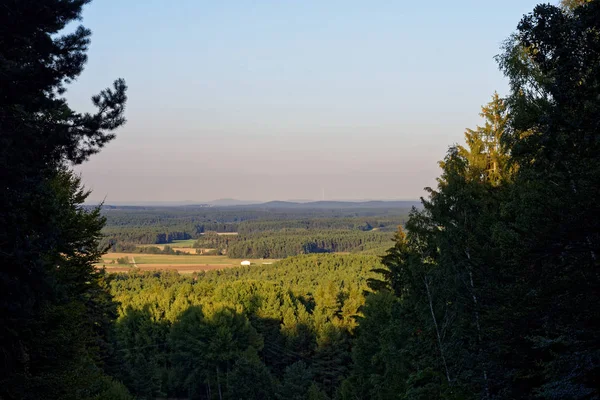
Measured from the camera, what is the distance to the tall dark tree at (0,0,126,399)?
34.5 feet

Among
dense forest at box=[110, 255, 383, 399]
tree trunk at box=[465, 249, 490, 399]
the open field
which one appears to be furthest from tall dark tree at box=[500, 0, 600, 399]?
the open field

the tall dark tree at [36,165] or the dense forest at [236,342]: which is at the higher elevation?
the tall dark tree at [36,165]

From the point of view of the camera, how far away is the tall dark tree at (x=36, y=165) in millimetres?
10516

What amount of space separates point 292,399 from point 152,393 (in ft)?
41.0

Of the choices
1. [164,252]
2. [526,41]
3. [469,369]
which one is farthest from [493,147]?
[164,252]

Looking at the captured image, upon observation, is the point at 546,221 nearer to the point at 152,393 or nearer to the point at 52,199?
the point at 52,199

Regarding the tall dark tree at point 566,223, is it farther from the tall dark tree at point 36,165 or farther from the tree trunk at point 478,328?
the tall dark tree at point 36,165

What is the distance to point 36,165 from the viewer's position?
11.5 meters

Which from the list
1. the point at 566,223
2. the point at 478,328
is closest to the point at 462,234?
the point at 478,328

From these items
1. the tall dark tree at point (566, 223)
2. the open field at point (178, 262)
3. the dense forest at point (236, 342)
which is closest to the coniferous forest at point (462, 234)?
the tall dark tree at point (566, 223)

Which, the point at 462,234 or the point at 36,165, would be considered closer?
the point at 36,165

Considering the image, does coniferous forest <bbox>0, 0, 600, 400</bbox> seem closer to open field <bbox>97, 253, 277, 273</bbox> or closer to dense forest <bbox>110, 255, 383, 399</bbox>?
dense forest <bbox>110, 255, 383, 399</bbox>

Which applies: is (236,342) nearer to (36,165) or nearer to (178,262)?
(36,165)

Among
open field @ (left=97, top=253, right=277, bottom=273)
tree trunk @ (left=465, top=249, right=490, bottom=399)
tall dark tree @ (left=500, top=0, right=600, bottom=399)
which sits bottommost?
open field @ (left=97, top=253, right=277, bottom=273)
